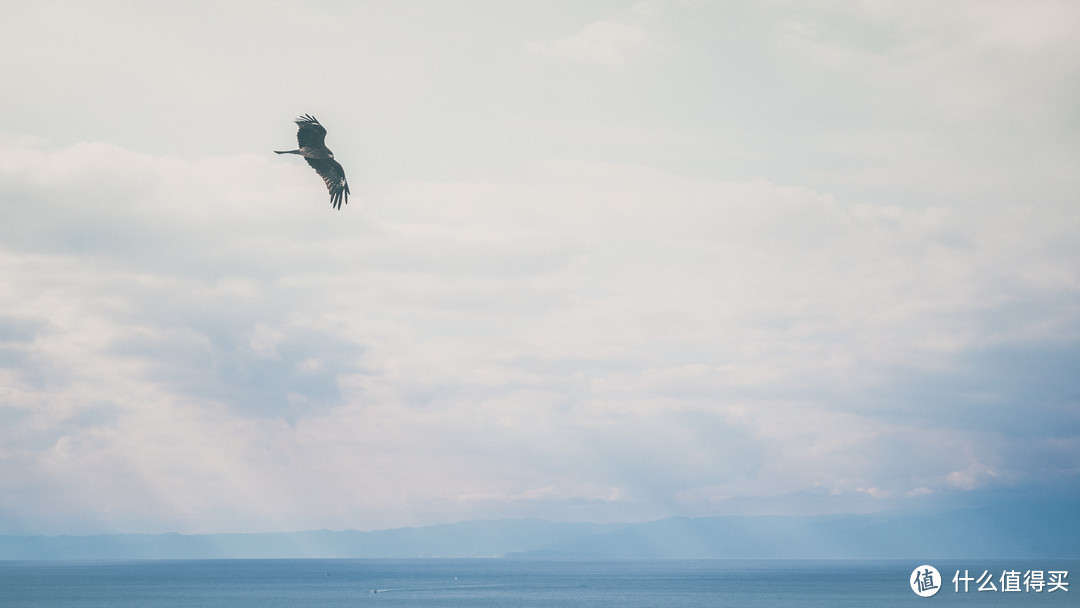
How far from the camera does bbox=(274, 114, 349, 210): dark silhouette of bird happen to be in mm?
31344

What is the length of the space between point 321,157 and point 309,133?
0.98 meters

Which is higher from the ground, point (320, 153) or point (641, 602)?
point (320, 153)

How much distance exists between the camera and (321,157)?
3195 cm

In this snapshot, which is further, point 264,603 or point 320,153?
point 264,603

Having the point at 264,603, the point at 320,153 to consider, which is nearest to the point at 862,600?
the point at 264,603

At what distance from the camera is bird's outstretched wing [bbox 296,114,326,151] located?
31.3 metres

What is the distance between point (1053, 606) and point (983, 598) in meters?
24.2

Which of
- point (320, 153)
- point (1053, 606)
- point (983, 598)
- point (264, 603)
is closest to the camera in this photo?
point (320, 153)

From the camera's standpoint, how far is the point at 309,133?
31.4 meters

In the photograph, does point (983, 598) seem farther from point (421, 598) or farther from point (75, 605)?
point (75, 605)

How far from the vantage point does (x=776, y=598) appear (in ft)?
646

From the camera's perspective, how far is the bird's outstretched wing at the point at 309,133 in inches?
1233

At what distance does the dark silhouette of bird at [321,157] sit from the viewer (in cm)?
3134

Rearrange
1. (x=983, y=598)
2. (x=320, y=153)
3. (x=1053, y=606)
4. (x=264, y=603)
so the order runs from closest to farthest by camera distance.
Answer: (x=320, y=153), (x=1053, y=606), (x=264, y=603), (x=983, y=598)
